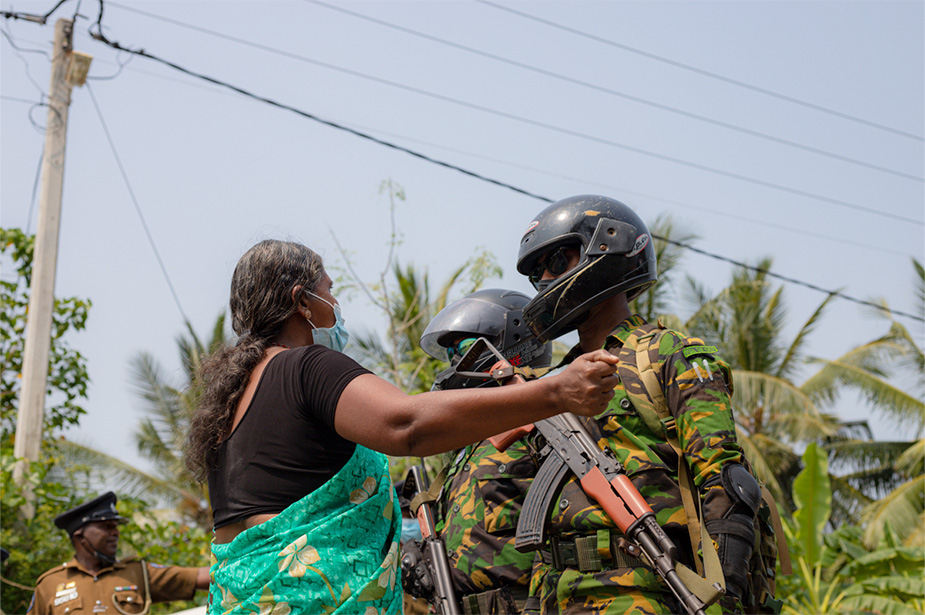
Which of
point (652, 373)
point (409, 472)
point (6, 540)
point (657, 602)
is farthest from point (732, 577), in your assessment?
point (6, 540)

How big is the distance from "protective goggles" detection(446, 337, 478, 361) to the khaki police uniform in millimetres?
3526

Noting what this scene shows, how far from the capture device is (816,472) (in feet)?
38.4

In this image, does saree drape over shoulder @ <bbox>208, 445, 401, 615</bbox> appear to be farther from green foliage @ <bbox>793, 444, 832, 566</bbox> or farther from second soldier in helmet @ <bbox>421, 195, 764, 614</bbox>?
green foliage @ <bbox>793, 444, 832, 566</bbox>

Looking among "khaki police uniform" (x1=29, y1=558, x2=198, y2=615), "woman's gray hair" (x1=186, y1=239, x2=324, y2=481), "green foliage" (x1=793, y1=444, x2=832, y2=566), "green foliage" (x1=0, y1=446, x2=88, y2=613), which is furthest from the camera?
"green foliage" (x1=793, y1=444, x2=832, y2=566)

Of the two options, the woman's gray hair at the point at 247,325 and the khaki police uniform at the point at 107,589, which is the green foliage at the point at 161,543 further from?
the woman's gray hair at the point at 247,325

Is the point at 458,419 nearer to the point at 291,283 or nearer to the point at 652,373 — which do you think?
the point at 291,283

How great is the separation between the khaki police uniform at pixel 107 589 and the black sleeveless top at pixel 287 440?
5.41m

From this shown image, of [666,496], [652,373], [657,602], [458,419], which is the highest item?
[652,373]

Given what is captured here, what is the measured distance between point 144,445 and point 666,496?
18.6 metres

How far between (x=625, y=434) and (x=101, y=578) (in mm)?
5504

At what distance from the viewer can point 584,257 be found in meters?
3.47

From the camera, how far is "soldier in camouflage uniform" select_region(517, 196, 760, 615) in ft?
9.11

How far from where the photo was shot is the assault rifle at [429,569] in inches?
156

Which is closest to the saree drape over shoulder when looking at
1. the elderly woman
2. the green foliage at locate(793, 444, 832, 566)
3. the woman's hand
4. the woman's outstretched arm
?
the elderly woman
